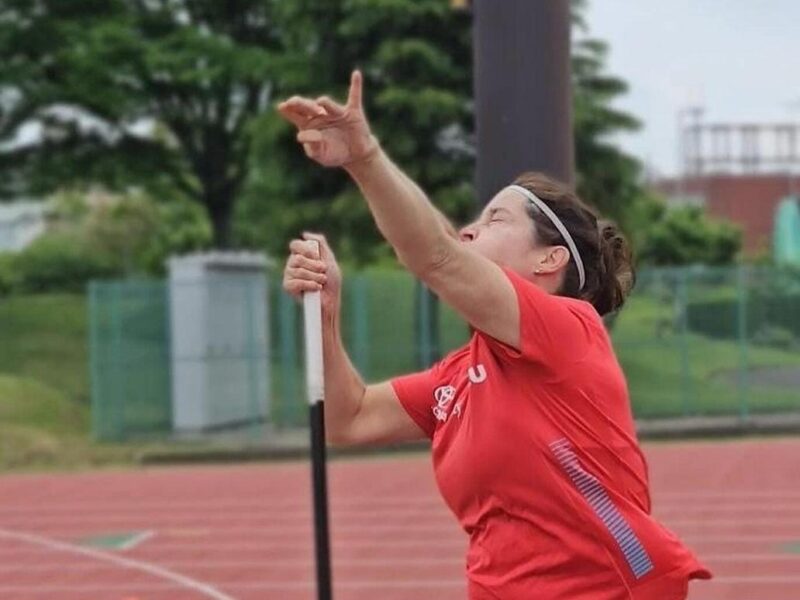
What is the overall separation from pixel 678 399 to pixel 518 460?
18.7 metres

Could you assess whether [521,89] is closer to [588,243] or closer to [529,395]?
[588,243]

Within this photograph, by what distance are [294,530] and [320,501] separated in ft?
31.6

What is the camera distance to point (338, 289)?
3.34m

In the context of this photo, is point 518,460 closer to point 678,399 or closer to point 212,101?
point 678,399

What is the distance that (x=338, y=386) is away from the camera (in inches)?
135

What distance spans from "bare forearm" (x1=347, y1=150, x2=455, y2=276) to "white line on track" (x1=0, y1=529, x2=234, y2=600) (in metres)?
7.10

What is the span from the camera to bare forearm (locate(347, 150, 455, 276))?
2.65 metres

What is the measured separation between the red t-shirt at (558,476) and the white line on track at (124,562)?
6758mm

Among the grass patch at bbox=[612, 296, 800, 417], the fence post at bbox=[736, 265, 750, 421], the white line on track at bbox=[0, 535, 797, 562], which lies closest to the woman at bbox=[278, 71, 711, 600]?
the white line on track at bbox=[0, 535, 797, 562]

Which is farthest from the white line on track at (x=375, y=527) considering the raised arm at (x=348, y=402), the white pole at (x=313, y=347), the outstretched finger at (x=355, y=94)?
the outstretched finger at (x=355, y=94)

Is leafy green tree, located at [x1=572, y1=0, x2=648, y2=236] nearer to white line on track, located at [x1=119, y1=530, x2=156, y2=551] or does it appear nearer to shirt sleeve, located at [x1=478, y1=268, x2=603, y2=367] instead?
white line on track, located at [x1=119, y1=530, x2=156, y2=551]

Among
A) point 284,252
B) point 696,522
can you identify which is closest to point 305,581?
point 696,522

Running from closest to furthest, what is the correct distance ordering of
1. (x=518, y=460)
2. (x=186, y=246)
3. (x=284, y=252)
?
1. (x=518, y=460)
2. (x=284, y=252)
3. (x=186, y=246)

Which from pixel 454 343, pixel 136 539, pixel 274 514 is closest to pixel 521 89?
pixel 136 539
